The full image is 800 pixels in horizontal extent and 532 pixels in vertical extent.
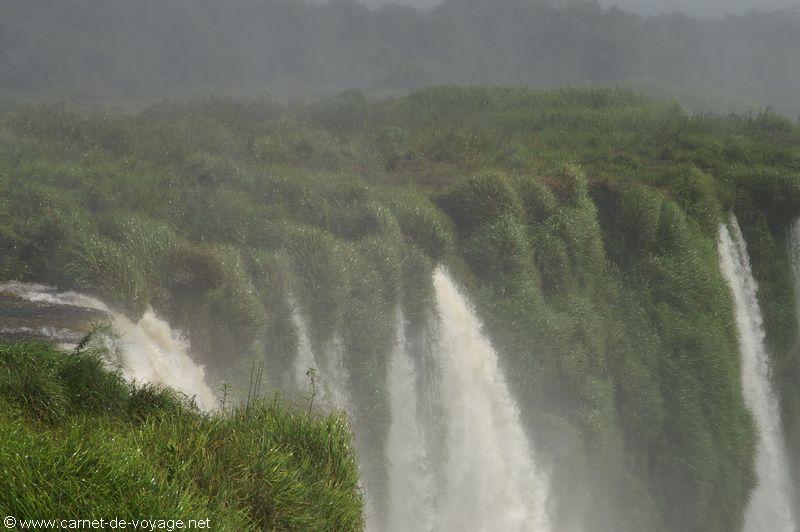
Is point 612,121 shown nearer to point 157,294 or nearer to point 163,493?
point 157,294

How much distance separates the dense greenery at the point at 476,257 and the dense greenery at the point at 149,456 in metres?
3.25

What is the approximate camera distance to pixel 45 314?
1078 cm

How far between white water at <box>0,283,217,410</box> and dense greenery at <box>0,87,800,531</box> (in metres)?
0.31

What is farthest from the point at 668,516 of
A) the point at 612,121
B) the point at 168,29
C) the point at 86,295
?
the point at 168,29

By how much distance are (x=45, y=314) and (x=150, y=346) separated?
173 centimetres

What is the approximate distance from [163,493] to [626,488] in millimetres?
14502

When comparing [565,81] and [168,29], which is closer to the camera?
[168,29]

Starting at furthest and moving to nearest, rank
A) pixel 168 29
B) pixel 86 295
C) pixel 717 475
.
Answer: pixel 168 29 → pixel 717 475 → pixel 86 295

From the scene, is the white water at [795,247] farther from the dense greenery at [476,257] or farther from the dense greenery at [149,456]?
the dense greenery at [149,456]

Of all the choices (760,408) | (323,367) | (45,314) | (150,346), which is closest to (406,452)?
(323,367)

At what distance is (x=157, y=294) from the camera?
12031 millimetres

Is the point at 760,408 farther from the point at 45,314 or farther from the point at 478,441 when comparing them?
the point at 45,314

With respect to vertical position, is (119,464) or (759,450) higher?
(119,464)

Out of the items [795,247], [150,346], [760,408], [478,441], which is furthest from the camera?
[795,247]
